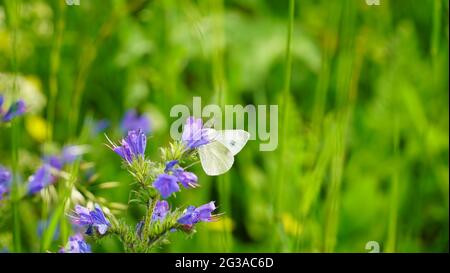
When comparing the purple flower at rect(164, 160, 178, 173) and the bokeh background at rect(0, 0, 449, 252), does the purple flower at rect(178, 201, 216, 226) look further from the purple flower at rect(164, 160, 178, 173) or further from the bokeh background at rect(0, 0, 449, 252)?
the bokeh background at rect(0, 0, 449, 252)

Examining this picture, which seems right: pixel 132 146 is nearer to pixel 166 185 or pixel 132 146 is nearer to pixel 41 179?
pixel 166 185

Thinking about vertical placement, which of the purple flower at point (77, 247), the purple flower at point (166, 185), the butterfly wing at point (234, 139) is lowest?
the purple flower at point (77, 247)

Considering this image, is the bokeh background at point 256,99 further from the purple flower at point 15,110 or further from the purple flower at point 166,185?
the purple flower at point 166,185

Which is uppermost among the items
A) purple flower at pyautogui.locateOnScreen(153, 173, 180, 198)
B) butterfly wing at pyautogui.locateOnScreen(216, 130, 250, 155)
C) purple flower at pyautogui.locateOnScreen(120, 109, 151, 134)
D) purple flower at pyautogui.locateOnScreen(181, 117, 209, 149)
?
purple flower at pyautogui.locateOnScreen(181, 117, 209, 149)

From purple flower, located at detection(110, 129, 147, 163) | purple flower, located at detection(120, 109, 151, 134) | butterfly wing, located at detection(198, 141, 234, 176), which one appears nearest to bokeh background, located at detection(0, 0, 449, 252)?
purple flower, located at detection(120, 109, 151, 134)

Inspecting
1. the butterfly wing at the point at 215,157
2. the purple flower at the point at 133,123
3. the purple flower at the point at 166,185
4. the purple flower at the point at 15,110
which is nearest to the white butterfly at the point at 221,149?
the butterfly wing at the point at 215,157

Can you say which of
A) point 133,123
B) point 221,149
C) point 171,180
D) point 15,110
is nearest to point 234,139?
point 221,149
